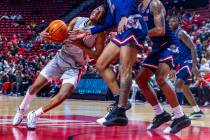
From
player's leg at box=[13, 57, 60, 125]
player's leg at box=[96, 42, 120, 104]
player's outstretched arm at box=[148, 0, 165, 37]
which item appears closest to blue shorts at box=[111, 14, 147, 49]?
player's leg at box=[96, 42, 120, 104]

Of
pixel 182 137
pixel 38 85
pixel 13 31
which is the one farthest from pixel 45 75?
pixel 13 31

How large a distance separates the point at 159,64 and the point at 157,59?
0.26 feet

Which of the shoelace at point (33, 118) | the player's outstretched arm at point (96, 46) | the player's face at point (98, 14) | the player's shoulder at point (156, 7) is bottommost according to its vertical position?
the shoelace at point (33, 118)

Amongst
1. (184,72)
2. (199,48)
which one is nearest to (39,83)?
(184,72)

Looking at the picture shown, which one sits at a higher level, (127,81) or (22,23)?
(22,23)

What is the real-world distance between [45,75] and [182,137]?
6.44 ft

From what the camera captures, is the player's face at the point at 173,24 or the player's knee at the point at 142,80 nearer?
the player's knee at the point at 142,80

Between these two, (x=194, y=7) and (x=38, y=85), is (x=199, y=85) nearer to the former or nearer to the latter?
(x=38, y=85)

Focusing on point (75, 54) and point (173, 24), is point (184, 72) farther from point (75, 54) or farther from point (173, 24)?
point (75, 54)

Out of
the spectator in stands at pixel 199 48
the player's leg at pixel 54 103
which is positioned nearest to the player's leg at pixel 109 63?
the player's leg at pixel 54 103

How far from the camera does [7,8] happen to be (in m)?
29.9

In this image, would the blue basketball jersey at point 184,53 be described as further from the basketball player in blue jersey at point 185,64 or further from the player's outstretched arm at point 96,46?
the player's outstretched arm at point 96,46

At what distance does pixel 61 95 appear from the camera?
600 centimetres

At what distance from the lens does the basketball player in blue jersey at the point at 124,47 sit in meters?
4.91
